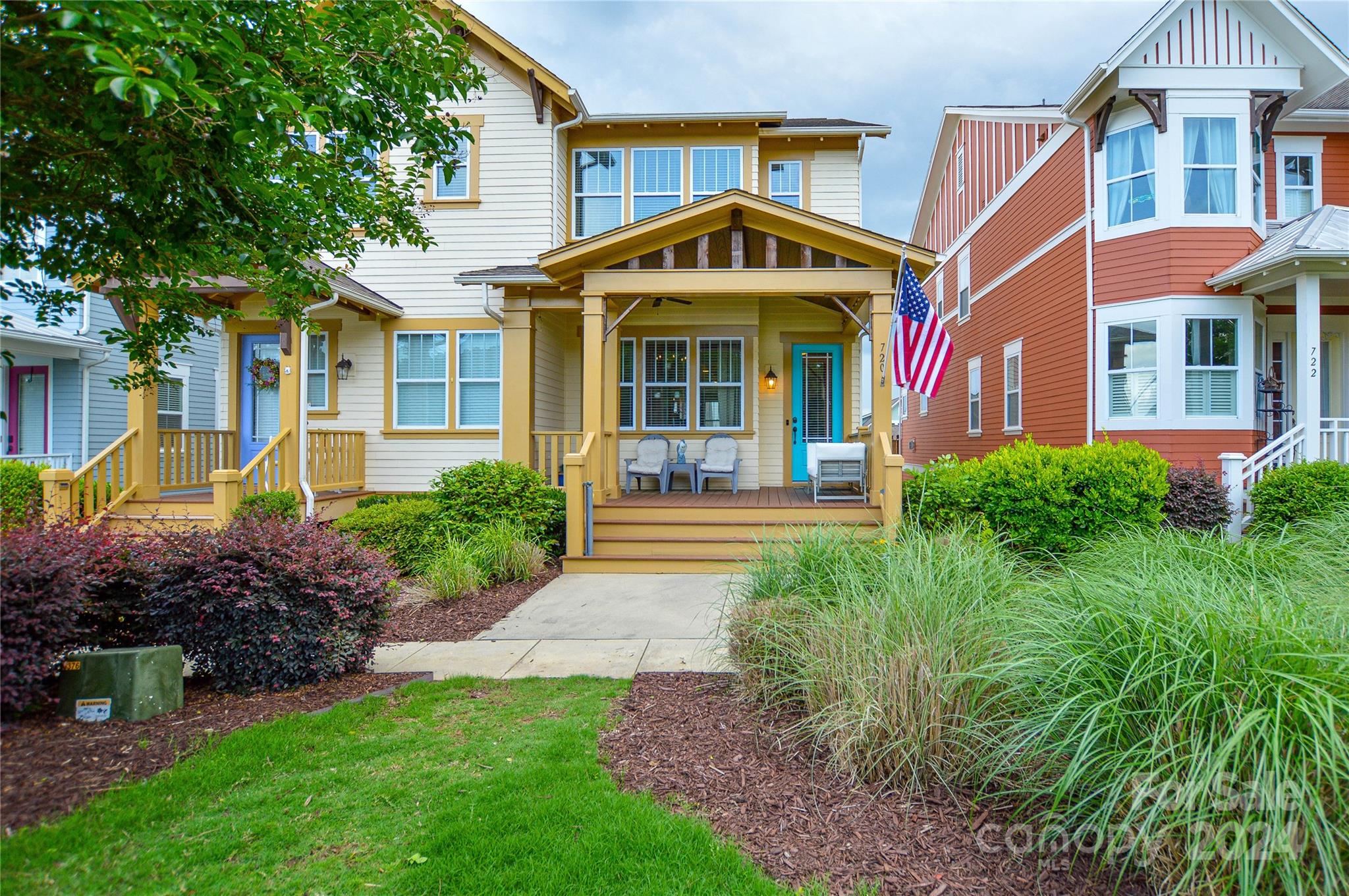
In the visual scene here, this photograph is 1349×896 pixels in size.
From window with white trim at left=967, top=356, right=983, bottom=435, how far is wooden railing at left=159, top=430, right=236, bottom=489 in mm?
15329

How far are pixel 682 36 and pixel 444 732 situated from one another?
52.7ft

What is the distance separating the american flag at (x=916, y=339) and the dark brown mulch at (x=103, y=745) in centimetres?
665

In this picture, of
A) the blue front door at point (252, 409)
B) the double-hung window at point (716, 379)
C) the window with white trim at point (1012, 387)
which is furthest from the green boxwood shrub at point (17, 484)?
the window with white trim at point (1012, 387)

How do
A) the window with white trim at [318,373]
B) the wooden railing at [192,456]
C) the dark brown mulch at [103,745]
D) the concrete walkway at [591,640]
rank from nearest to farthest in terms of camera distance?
the dark brown mulch at [103,745]
the concrete walkway at [591,640]
the wooden railing at [192,456]
the window with white trim at [318,373]

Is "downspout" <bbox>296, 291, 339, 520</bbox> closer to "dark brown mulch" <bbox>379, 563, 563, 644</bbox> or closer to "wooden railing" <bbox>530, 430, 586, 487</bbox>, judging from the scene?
"wooden railing" <bbox>530, 430, 586, 487</bbox>

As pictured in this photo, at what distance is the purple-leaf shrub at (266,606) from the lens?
407 cm

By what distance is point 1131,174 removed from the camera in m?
10.8

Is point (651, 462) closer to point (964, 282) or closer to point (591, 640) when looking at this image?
point (591, 640)

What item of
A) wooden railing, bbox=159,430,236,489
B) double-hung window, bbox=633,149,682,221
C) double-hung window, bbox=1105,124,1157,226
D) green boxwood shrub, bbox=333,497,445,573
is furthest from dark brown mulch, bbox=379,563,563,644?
double-hung window, bbox=1105,124,1157,226

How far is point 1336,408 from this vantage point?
474 inches

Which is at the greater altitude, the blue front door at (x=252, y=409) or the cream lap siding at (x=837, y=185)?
the cream lap siding at (x=837, y=185)

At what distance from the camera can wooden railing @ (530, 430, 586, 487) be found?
1045 centimetres

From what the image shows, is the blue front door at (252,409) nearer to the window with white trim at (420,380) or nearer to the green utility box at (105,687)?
the window with white trim at (420,380)

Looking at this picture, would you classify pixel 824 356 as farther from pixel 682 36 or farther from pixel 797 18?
pixel 682 36
